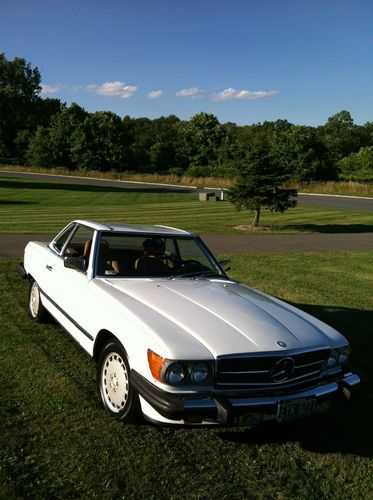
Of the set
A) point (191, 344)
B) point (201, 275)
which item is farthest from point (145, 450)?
point (201, 275)

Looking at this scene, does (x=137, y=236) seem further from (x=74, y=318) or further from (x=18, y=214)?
(x=18, y=214)

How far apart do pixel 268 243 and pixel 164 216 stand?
847cm

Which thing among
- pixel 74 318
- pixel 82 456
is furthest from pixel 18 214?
pixel 82 456

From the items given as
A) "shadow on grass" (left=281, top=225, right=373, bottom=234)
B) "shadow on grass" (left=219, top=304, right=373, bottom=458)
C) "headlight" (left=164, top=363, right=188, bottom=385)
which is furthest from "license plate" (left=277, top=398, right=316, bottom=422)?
"shadow on grass" (left=281, top=225, right=373, bottom=234)

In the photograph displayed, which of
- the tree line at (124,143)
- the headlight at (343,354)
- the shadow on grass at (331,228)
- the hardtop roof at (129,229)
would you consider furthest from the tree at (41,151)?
the headlight at (343,354)

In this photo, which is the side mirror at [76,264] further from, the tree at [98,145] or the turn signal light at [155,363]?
the tree at [98,145]

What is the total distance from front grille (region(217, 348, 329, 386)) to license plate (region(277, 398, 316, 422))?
0.54ft

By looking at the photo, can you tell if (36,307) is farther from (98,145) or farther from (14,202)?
(98,145)

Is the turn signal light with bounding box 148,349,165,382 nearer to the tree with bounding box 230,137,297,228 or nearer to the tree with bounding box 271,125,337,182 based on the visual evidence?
the tree with bounding box 230,137,297,228

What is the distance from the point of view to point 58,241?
6188 millimetres

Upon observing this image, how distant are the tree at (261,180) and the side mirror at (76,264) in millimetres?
12748

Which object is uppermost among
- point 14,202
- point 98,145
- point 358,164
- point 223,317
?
point 98,145

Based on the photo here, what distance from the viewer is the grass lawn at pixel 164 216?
1811cm

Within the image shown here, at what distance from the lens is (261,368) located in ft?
11.3
